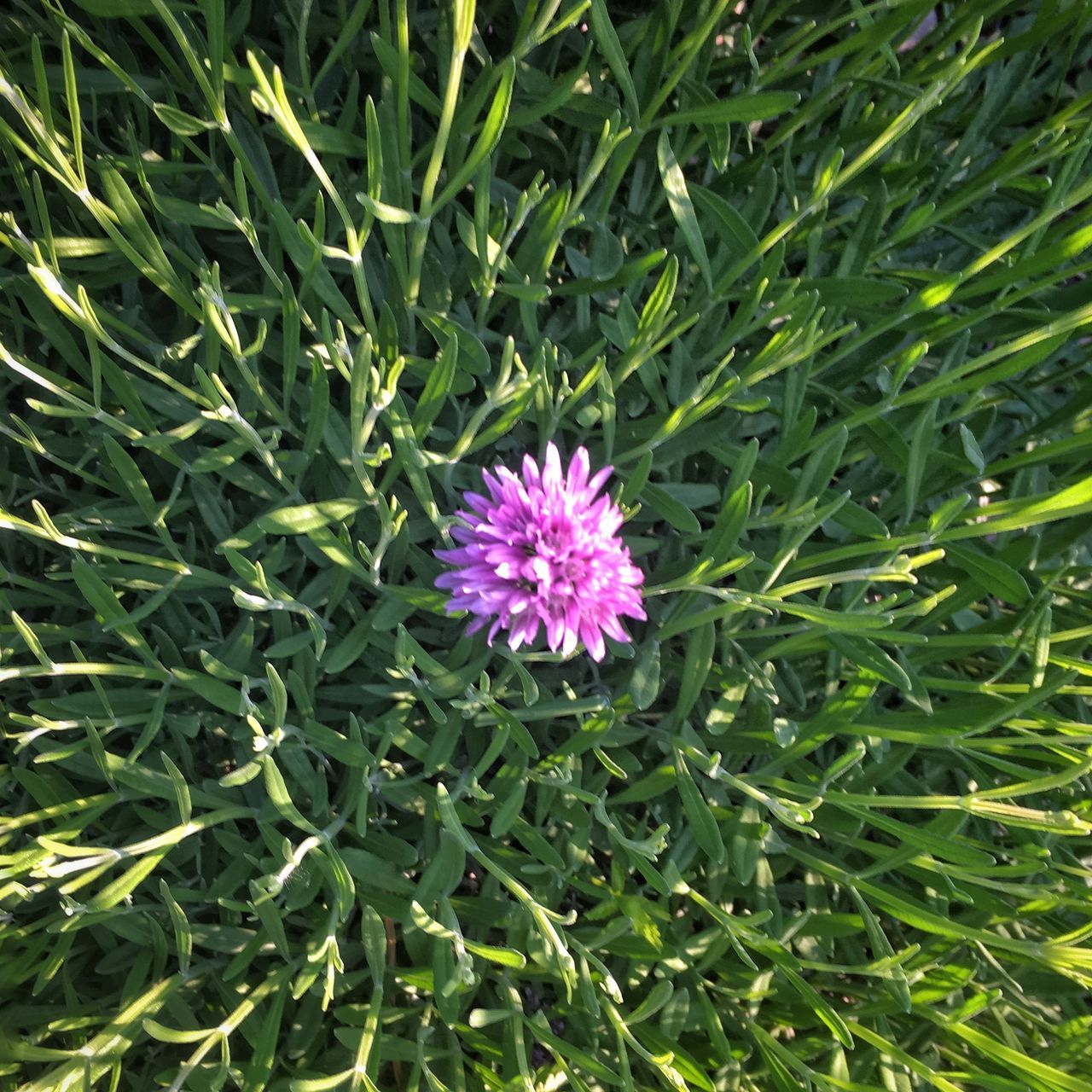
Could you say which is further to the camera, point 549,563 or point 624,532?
point 624,532

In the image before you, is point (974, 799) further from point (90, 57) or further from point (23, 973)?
point (90, 57)

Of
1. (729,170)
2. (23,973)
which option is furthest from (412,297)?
(23,973)

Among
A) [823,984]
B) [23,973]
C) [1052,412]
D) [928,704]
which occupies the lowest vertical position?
[823,984]
